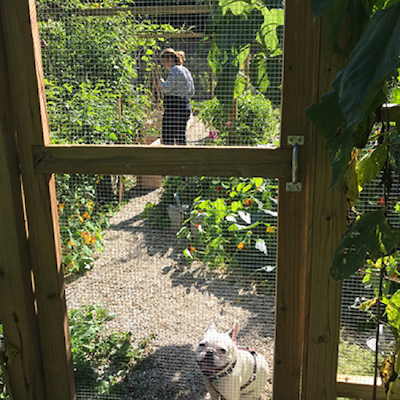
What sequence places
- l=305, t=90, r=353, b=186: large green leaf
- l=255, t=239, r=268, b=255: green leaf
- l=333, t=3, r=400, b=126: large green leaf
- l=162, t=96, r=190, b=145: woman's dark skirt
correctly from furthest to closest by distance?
l=255, t=239, r=268, b=255: green leaf → l=162, t=96, r=190, b=145: woman's dark skirt → l=305, t=90, r=353, b=186: large green leaf → l=333, t=3, r=400, b=126: large green leaf

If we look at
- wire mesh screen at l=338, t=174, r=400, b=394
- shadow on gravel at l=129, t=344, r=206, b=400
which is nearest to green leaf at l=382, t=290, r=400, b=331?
wire mesh screen at l=338, t=174, r=400, b=394

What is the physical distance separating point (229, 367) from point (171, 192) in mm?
702

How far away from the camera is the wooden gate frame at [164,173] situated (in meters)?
1.25

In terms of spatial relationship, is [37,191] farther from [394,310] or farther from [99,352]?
[394,310]

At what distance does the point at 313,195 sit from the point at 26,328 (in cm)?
117

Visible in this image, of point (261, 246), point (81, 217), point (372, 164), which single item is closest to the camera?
point (372, 164)

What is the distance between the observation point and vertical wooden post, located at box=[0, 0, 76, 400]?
1.35 meters

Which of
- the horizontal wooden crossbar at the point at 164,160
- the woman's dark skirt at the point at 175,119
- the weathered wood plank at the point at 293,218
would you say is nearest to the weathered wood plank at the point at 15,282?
the horizontal wooden crossbar at the point at 164,160

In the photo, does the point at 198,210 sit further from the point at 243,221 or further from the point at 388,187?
the point at 388,187

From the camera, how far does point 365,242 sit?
105 centimetres

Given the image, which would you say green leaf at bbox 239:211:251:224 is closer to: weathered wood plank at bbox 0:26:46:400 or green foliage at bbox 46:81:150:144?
green foliage at bbox 46:81:150:144

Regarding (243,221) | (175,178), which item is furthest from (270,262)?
(175,178)

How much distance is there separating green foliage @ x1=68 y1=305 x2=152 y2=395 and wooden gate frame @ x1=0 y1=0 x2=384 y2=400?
158 mm

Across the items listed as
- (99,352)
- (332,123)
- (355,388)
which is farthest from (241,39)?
(99,352)
